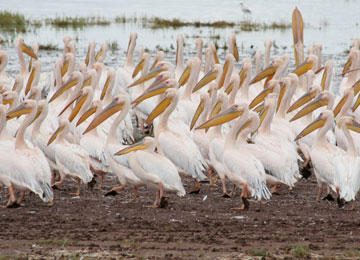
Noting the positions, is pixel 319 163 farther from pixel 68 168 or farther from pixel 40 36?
pixel 40 36

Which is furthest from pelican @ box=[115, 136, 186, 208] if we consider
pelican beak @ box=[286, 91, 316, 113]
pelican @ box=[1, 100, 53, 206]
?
pelican beak @ box=[286, 91, 316, 113]

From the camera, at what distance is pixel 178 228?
6.52 metres

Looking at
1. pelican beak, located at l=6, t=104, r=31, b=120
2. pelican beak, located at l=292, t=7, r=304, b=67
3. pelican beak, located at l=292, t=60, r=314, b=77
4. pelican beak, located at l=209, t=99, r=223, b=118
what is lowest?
pelican beak, located at l=209, t=99, r=223, b=118

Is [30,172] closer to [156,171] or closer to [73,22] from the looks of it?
[156,171]

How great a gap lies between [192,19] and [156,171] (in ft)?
73.2

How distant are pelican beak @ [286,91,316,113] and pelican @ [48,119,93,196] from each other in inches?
116

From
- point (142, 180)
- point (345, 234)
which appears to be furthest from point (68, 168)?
point (345, 234)

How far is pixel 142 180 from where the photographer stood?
757cm

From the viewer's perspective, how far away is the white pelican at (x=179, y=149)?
8023mm

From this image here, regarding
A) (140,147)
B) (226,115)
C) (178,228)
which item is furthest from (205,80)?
(178,228)

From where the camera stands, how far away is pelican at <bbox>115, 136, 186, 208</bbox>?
7.44 m

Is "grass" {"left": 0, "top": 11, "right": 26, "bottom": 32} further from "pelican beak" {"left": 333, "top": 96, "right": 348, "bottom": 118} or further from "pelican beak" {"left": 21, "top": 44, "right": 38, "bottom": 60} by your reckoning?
"pelican beak" {"left": 333, "top": 96, "right": 348, "bottom": 118}

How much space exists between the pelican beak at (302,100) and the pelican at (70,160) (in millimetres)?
2952

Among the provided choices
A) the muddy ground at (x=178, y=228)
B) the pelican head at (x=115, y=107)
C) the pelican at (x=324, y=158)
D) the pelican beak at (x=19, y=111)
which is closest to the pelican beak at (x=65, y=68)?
the pelican head at (x=115, y=107)
